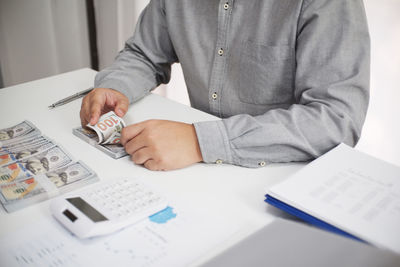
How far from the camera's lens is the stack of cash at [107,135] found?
0.73m

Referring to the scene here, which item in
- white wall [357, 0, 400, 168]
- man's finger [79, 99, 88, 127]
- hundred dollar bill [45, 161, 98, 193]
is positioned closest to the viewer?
hundred dollar bill [45, 161, 98, 193]

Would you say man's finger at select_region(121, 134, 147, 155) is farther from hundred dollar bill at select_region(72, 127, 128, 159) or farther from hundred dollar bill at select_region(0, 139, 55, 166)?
hundred dollar bill at select_region(0, 139, 55, 166)

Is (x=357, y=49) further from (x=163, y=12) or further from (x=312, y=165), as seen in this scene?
(x=163, y=12)

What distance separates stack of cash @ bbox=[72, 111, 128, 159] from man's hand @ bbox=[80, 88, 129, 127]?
2cm

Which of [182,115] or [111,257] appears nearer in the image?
[111,257]

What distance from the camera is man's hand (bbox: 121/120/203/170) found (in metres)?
0.67

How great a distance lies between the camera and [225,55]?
0.97m

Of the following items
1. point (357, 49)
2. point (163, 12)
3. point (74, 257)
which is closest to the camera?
point (74, 257)

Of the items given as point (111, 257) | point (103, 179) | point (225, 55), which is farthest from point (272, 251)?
point (225, 55)

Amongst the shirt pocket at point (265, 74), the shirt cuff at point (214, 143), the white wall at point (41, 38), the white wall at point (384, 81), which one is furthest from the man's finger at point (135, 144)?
the white wall at point (41, 38)

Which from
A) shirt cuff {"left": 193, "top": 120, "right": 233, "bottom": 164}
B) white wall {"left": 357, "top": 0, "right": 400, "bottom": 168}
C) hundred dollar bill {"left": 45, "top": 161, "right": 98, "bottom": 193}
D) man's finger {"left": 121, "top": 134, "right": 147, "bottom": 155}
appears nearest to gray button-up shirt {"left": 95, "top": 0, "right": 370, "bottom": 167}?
shirt cuff {"left": 193, "top": 120, "right": 233, "bottom": 164}

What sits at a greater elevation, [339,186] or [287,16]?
[287,16]

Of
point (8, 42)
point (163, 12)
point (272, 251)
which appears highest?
point (163, 12)

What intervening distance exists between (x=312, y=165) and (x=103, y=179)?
0.37 meters
